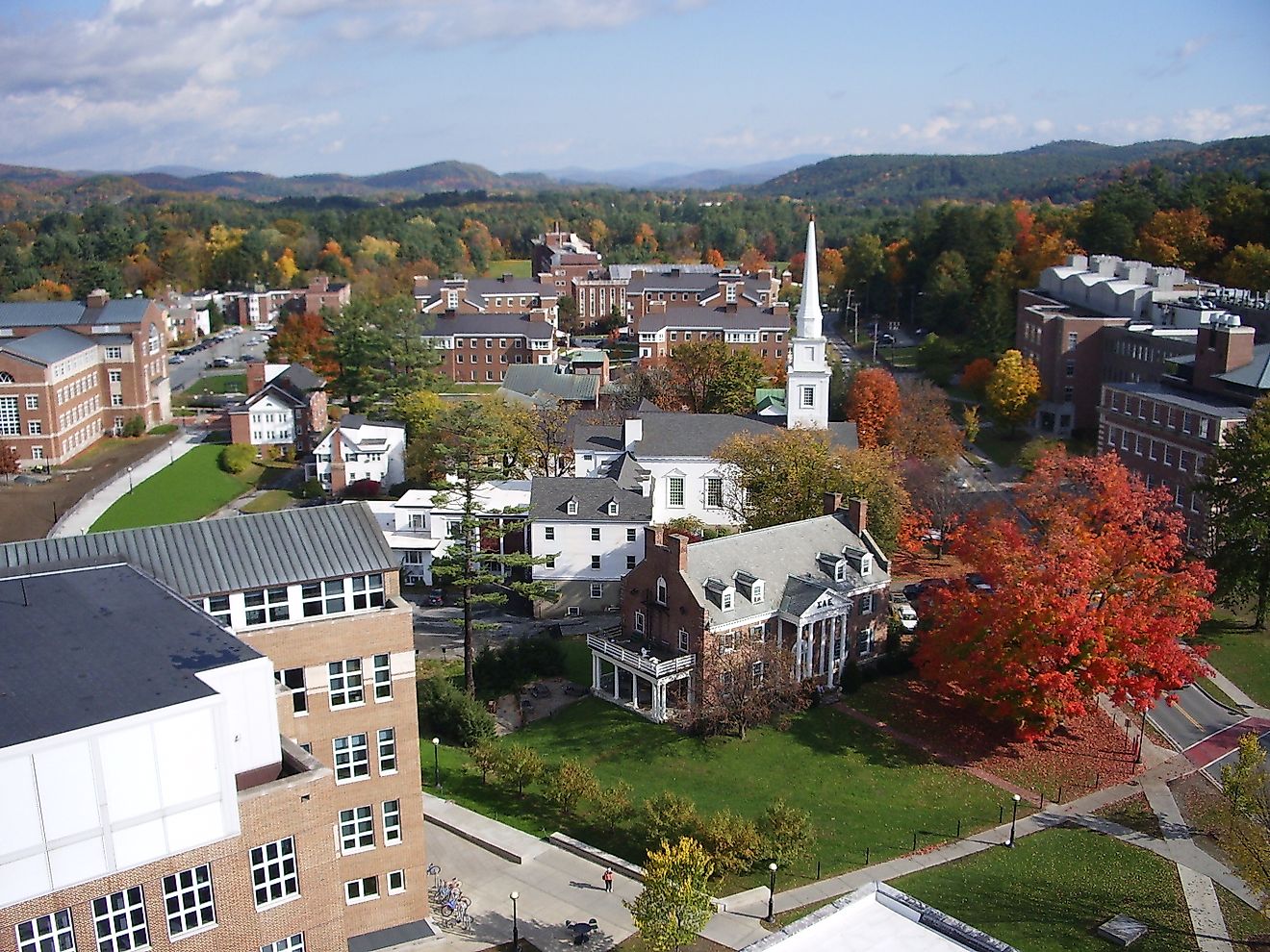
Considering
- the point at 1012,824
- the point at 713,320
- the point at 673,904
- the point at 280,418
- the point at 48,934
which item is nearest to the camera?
the point at 48,934

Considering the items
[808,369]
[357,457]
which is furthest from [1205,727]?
[357,457]

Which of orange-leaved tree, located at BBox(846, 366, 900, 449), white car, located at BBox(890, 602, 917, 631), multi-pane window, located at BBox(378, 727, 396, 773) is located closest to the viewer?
multi-pane window, located at BBox(378, 727, 396, 773)

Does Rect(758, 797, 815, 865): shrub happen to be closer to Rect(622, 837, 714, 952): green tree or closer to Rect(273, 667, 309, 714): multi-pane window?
Rect(622, 837, 714, 952): green tree


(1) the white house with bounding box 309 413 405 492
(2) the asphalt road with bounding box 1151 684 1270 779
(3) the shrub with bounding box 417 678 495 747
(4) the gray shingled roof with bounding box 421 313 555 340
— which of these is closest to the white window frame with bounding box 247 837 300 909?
(3) the shrub with bounding box 417 678 495 747

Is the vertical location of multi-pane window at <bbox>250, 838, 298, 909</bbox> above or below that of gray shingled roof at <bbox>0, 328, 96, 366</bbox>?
below

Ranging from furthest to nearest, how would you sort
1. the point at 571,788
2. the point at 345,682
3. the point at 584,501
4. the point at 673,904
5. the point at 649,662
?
the point at 584,501 < the point at 649,662 < the point at 571,788 < the point at 345,682 < the point at 673,904

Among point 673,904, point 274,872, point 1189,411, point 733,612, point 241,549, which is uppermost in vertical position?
point 241,549

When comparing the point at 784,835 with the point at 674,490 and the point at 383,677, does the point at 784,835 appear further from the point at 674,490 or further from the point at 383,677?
the point at 674,490
